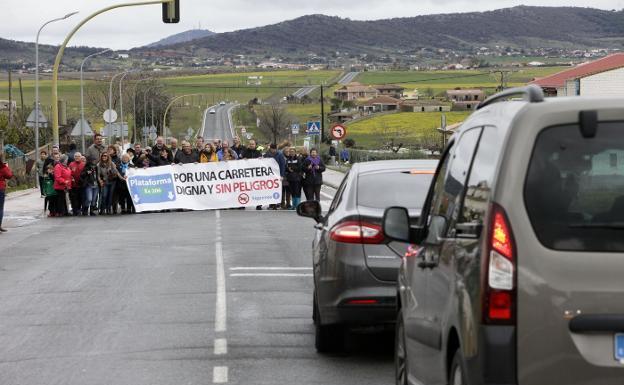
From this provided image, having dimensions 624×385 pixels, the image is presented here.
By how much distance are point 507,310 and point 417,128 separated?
391 ft

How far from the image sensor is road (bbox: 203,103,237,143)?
476 ft

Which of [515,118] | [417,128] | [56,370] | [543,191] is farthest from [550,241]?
[417,128]

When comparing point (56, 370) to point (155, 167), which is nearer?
point (56, 370)

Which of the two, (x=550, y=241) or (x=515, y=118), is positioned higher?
(x=515, y=118)

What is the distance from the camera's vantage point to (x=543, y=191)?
5.22m

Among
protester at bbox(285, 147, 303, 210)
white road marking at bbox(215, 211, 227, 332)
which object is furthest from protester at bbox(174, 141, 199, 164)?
white road marking at bbox(215, 211, 227, 332)

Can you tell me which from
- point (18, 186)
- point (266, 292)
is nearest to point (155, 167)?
point (18, 186)

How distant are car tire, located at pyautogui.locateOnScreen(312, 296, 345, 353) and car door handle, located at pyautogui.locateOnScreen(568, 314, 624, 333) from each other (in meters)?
5.44

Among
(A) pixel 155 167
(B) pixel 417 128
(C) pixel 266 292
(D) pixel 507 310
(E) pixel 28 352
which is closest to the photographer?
(D) pixel 507 310

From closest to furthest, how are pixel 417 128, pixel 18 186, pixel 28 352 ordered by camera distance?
pixel 28 352, pixel 18 186, pixel 417 128

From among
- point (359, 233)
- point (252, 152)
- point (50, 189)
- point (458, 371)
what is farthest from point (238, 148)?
point (458, 371)

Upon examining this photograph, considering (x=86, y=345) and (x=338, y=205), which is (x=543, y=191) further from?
(x=86, y=345)

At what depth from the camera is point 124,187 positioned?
3384 cm

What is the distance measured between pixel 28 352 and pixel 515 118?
653 cm
